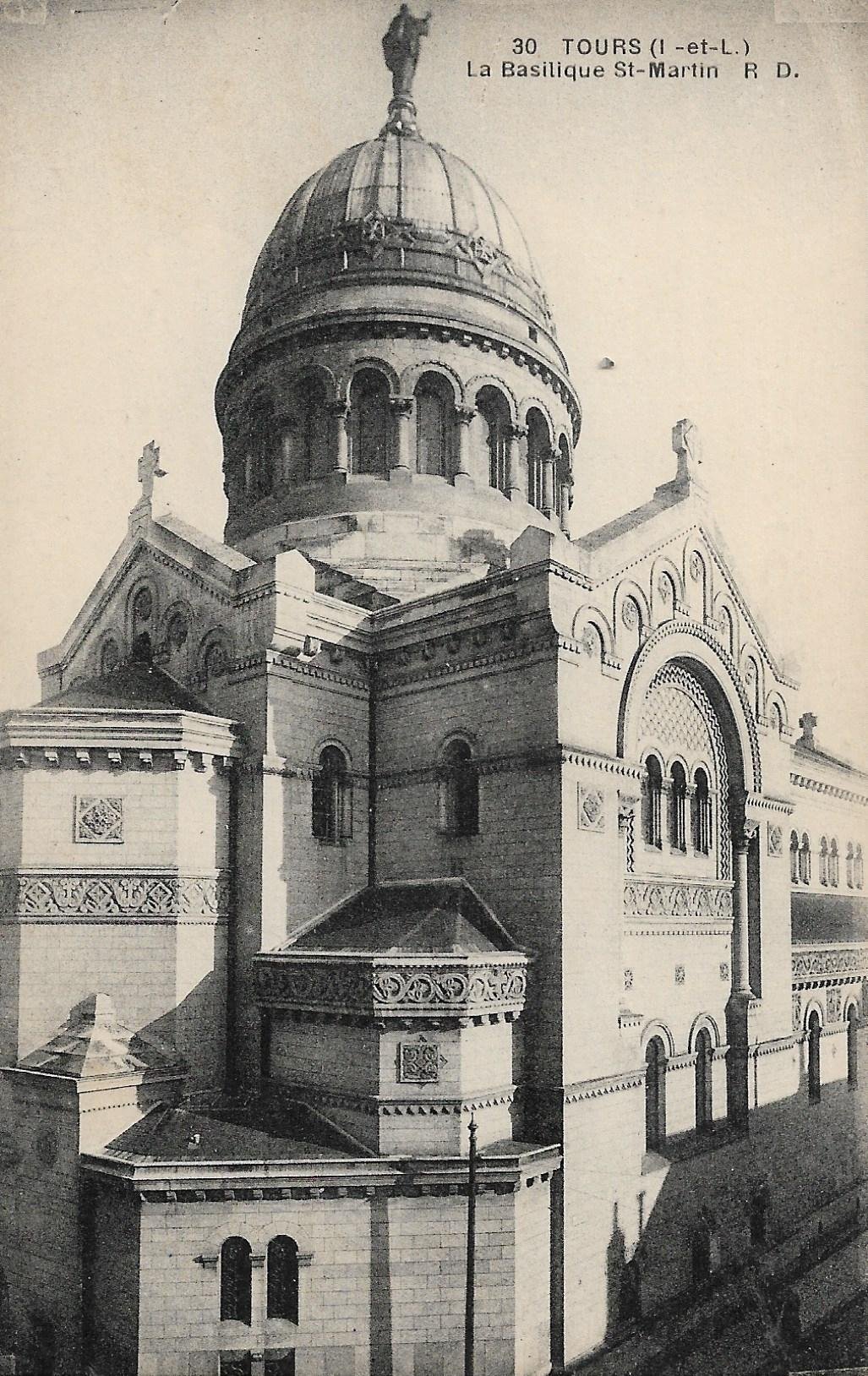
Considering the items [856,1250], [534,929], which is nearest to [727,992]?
[856,1250]

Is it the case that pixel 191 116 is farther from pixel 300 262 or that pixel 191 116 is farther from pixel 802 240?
pixel 300 262

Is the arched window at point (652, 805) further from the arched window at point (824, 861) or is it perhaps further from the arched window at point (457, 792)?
the arched window at point (824, 861)

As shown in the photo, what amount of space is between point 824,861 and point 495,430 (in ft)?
46.2

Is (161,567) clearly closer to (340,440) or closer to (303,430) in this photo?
(340,440)

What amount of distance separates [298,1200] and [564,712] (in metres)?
7.92

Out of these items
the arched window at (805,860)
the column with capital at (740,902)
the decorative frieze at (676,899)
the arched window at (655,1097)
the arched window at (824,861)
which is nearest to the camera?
the decorative frieze at (676,899)

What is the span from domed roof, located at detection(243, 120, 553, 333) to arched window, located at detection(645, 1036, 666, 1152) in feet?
55.6

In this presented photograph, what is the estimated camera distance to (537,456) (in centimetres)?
2838

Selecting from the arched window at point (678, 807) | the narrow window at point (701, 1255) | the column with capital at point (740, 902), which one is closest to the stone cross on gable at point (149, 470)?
the arched window at point (678, 807)

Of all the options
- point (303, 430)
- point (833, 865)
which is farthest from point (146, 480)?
point (833, 865)

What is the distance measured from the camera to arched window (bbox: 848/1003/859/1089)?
28047 mm

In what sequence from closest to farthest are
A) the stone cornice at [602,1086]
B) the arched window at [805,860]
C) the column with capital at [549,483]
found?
the stone cornice at [602,1086] → the column with capital at [549,483] → the arched window at [805,860]

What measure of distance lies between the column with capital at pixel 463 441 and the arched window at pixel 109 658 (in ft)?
26.6

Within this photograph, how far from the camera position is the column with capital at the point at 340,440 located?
86.0ft
